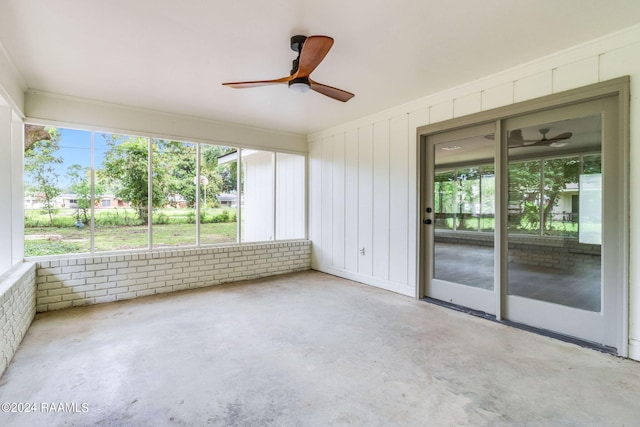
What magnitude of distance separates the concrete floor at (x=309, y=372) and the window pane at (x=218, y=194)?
6.16ft

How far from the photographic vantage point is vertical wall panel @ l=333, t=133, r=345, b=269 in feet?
18.1

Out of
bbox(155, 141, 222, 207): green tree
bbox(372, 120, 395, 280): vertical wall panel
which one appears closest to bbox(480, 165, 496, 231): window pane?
bbox(372, 120, 395, 280): vertical wall panel

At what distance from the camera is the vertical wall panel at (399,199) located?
4414 millimetres

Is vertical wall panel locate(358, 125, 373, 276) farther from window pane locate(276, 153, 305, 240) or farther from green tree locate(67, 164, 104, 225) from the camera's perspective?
green tree locate(67, 164, 104, 225)

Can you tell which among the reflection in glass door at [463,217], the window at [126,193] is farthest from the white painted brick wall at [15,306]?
the reflection in glass door at [463,217]

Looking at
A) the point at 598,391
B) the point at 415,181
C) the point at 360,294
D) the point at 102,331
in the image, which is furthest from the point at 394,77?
the point at 102,331

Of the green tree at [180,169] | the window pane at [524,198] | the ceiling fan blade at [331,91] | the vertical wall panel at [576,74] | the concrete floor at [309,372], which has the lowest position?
the concrete floor at [309,372]

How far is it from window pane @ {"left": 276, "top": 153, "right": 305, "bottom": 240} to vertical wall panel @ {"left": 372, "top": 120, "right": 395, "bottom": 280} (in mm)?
1851

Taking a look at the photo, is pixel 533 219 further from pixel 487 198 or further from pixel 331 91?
pixel 331 91

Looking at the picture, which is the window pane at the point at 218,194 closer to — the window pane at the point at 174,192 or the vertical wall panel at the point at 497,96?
the window pane at the point at 174,192

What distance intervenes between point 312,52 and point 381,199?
289 cm

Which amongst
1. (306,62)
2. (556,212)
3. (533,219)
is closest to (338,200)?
(533,219)

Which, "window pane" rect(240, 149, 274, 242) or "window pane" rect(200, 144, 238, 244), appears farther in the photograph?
"window pane" rect(240, 149, 274, 242)

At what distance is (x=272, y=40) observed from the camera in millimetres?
2670
